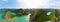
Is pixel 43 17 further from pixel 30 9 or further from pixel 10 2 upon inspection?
pixel 10 2

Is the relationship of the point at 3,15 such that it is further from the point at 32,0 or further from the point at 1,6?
the point at 32,0

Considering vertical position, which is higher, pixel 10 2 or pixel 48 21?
pixel 10 2

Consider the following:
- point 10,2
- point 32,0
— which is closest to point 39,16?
point 32,0

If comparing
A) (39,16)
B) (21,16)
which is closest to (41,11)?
(39,16)

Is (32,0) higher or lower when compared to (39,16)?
higher

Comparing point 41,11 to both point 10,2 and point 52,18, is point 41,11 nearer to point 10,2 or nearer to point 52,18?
point 52,18

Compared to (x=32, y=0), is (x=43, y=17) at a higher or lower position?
lower
